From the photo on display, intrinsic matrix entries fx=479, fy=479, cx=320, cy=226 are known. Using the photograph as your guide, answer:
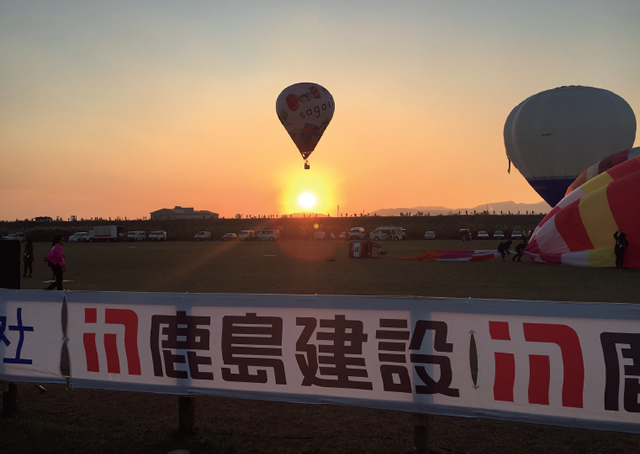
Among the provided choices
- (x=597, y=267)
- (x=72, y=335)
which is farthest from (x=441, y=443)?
(x=597, y=267)

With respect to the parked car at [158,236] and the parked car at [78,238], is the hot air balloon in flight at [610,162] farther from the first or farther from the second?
the parked car at [78,238]

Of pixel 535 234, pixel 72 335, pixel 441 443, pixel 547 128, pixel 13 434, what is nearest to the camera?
pixel 441 443

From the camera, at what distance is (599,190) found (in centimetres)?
2459

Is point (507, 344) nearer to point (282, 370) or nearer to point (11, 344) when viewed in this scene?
point (282, 370)

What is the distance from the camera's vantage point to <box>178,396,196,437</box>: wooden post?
5.29 meters

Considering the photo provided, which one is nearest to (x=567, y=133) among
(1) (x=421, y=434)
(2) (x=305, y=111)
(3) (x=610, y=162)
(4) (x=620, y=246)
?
(3) (x=610, y=162)

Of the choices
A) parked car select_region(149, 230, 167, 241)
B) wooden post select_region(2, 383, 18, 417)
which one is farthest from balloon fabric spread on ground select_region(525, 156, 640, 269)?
parked car select_region(149, 230, 167, 241)

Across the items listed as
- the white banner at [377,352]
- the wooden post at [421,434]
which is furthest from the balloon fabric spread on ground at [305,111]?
the wooden post at [421,434]

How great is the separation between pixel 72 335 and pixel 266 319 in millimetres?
2477

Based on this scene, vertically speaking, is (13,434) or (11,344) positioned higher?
(11,344)

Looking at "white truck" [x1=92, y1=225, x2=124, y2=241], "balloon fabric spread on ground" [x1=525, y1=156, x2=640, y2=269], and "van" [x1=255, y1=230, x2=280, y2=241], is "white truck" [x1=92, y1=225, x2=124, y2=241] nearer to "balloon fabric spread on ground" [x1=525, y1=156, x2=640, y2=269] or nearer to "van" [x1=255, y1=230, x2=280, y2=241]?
"van" [x1=255, y1=230, x2=280, y2=241]

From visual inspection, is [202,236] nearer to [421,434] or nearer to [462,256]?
[462,256]

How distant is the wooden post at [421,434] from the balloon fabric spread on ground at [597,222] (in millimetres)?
21673

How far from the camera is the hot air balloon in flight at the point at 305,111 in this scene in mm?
38562
